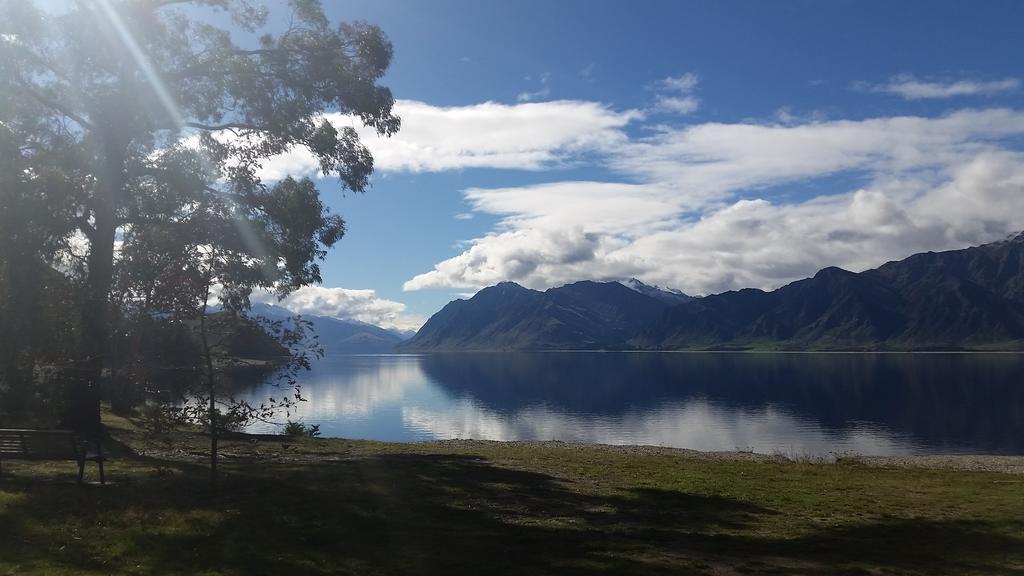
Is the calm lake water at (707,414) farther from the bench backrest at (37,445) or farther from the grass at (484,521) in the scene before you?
the bench backrest at (37,445)

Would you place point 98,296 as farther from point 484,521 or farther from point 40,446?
point 484,521

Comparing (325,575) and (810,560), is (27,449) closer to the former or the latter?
(325,575)

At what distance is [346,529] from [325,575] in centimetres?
371

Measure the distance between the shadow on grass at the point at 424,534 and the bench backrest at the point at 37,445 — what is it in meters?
0.80

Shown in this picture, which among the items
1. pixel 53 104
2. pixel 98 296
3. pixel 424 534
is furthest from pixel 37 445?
pixel 53 104

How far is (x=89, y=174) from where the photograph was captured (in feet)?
95.1

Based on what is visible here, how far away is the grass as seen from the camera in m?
13.2

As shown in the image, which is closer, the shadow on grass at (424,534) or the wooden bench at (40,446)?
the shadow on grass at (424,534)

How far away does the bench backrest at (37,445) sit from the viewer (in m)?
18.7

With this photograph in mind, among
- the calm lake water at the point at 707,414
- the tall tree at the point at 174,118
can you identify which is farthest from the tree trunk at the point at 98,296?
the calm lake water at the point at 707,414

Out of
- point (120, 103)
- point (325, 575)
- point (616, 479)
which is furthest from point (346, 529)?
point (120, 103)

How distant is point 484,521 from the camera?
673 inches

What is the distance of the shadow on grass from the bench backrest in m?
0.80

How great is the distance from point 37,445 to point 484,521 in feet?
40.8
